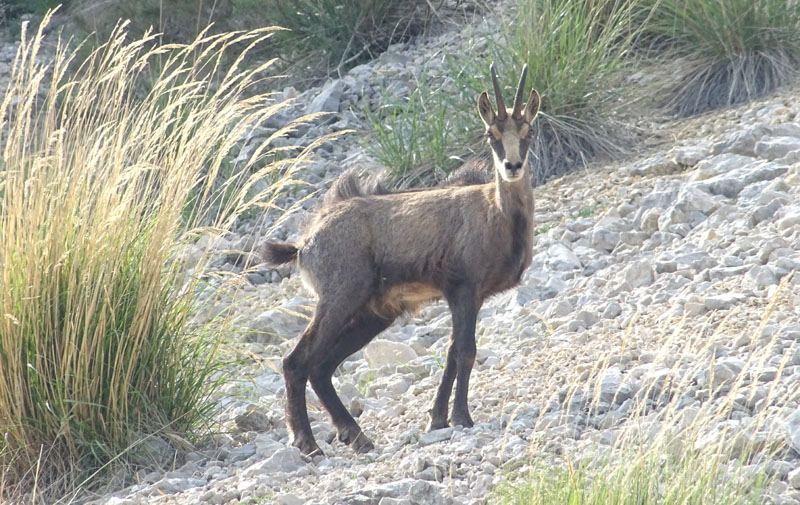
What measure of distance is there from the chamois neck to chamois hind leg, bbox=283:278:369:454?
35.0 inches

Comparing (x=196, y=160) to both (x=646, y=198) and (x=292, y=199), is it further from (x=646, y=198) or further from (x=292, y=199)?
(x=292, y=199)

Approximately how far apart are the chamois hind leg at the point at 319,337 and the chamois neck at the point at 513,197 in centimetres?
89

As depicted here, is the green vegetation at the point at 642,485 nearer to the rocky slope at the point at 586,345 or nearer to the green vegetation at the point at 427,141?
the rocky slope at the point at 586,345

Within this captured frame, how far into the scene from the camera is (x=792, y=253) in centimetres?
634

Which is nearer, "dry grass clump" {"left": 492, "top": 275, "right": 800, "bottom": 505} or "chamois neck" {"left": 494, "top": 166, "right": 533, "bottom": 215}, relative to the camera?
"dry grass clump" {"left": 492, "top": 275, "right": 800, "bottom": 505}

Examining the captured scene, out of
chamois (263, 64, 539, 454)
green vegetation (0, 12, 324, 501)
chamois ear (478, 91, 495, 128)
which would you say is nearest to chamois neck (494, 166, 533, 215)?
chamois (263, 64, 539, 454)

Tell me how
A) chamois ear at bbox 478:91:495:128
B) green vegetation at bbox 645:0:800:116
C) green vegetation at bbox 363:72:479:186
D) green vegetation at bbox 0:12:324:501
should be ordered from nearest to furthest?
green vegetation at bbox 0:12:324:501, chamois ear at bbox 478:91:495:128, green vegetation at bbox 363:72:479:186, green vegetation at bbox 645:0:800:116

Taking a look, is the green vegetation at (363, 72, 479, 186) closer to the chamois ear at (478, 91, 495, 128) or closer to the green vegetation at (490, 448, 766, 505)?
the chamois ear at (478, 91, 495, 128)

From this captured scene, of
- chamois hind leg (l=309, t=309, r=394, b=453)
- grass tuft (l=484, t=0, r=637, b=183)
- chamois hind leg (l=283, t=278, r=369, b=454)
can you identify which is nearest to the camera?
chamois hind leg (l=309, t=309, r=394, b=453)

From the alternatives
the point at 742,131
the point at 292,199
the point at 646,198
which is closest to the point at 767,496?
the point at 646,198

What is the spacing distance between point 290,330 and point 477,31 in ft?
16.1

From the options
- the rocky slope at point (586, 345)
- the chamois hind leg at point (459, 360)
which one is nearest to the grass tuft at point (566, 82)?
the rocky slope at point (586, 345)

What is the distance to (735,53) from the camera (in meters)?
9.76

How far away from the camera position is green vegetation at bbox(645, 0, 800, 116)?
9.58m
